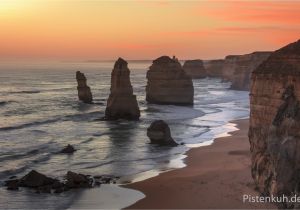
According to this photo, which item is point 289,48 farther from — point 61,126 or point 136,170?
point 61,126

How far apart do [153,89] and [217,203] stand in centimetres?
5880

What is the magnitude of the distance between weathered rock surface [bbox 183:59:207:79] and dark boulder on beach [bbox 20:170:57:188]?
142m

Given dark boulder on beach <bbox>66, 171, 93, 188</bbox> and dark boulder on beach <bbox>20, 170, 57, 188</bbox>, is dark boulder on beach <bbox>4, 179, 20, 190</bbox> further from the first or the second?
dark boulder on beach <bbox>66, 171, 93, 188</bbox>

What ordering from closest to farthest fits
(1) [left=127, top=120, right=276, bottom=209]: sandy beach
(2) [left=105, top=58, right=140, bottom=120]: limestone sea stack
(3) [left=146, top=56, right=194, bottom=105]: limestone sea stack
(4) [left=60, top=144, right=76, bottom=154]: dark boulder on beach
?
1. (1) [left=127, top=120, right=276, bottom=209]: sandy beach
2. (4) [left=60, top=144, right=76, bottom=154]: dark boulder on beach
3. (2) [left=105, top=58, right=140, bottom=120]: limestone sea stack
4. (3) [left=146, top=56, right=194, bottom=105]: limestone sea stack

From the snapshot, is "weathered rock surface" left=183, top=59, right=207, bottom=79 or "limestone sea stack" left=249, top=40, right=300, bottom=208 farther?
"weathered rock surface" left=183, top=59, right=207, bottom=79

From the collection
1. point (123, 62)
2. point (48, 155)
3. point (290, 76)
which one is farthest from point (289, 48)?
point (123, 62)

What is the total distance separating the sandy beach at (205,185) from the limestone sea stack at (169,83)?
132 ft

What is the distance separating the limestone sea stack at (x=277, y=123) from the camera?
749 inches

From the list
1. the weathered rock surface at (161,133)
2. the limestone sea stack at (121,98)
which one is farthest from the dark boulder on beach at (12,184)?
the limestone sea stack at (121,98)

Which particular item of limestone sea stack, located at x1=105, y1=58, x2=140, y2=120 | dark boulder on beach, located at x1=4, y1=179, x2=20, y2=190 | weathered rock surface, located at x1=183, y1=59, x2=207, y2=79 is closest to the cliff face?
weathered rock surface, located at x1=183, y1=59, x2=207, y2=79

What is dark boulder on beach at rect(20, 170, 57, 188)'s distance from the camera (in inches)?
1099

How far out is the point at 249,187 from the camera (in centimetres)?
2500

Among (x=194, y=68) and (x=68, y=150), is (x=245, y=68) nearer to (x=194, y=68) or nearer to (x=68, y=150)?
(x=194, y=68)

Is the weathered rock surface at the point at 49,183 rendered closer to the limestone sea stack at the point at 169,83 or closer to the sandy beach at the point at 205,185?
the sandy beach at the point at 205,185
